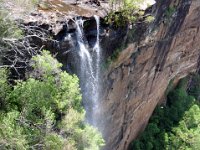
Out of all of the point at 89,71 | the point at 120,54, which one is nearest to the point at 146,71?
the point at 120,54

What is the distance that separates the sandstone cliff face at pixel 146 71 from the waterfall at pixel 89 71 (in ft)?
2.75

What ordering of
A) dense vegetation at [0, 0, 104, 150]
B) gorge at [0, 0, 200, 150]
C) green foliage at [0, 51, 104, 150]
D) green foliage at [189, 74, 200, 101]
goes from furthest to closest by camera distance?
green foliage at [189, 74, 200, 101] → gorge at [0, 0, 200, 150] → dense vegetation at [0, 0, 104, 150] → green foliage at [0, 51, 104, 150]

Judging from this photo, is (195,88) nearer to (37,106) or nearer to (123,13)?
(123,13)

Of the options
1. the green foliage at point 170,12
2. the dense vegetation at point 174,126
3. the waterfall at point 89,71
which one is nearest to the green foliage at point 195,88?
the dense vegetation at point 174,126

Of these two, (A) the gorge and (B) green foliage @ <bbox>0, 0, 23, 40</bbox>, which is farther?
(A) the gorge

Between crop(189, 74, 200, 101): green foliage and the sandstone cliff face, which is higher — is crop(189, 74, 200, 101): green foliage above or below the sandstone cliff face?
below

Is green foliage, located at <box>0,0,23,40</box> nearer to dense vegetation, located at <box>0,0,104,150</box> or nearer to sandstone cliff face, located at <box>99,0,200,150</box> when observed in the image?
dense vegetation, located at <box>0,0,104,150</box>

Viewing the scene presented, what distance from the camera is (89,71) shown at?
13.4 m

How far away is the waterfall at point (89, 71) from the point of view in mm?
12625

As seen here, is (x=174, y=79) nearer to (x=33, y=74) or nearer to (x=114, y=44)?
(x=114, y=44)

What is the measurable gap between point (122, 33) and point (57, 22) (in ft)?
9.96

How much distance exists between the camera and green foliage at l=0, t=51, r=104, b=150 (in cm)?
879

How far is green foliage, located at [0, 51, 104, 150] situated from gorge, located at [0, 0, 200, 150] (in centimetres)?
150

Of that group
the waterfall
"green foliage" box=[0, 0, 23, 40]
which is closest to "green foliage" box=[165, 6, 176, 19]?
the waterfall
